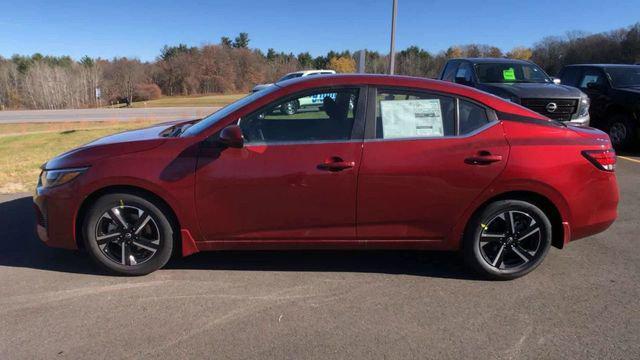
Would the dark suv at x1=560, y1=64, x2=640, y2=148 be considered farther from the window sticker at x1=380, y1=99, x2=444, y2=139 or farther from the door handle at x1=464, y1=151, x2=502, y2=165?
the window sticker at x1=380, y1=99, x2=444, y2=139

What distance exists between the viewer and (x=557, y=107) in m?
9.03

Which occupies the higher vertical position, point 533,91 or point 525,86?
point 525,86

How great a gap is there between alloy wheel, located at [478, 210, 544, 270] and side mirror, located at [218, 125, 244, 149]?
6.67 ft

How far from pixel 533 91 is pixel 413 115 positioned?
619 cm

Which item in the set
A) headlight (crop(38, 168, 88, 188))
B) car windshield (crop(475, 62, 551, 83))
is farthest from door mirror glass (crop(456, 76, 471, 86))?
headlight (crop(38, 168, 88, 188))

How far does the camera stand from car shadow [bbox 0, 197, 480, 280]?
165 inches

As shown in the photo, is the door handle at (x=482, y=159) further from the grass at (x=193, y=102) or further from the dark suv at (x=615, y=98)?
the grass at (x=193, y=102)

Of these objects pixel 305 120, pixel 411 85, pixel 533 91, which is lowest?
pixel 305 120

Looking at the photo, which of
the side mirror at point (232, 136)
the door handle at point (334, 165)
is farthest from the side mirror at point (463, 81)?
the side mirror at point (232, 136)

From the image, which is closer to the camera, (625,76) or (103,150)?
(103,150)

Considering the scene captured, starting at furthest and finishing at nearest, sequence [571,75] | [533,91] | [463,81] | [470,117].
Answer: [571,75] → [463,81] → [533,91] → [470,117]

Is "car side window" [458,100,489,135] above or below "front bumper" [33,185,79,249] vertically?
above

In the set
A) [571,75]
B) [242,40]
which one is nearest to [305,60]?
[242,40]

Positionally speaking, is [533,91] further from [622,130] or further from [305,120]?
[305,120]
